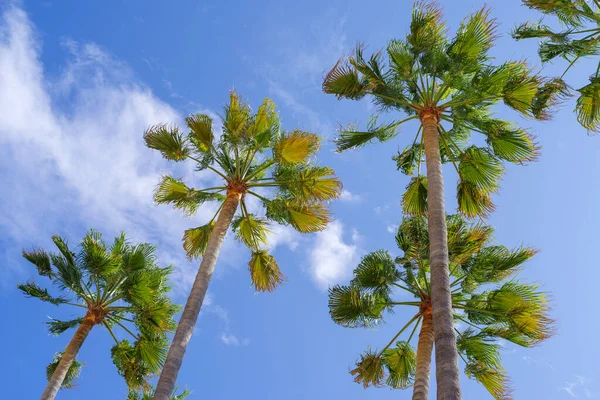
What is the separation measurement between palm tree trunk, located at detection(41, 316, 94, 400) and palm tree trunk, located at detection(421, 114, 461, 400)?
926 cm

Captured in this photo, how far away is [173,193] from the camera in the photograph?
13.7 metres

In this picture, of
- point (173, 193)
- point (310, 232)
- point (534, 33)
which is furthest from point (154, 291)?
point (534, 33)

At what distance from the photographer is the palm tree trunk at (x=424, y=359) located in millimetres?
9836

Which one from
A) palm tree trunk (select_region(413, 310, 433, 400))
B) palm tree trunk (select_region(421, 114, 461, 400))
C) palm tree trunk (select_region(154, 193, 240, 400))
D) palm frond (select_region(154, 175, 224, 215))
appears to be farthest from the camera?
palm frond (select_region(154, 175, 224, 215))

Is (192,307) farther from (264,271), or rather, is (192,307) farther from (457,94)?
(457,94)

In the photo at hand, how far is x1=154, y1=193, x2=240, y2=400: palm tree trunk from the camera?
29.8 feet

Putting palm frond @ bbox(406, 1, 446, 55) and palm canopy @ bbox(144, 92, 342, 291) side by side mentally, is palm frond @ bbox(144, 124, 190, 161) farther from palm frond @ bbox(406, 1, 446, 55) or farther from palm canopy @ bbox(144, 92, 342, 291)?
palm frond @ bbox(406, 1, 446, 55)

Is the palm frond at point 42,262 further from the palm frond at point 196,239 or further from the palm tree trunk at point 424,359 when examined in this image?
the palm tree trunk at point 424,359

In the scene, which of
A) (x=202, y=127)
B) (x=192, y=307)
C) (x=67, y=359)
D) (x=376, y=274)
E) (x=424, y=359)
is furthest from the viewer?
(x=67, y=359)

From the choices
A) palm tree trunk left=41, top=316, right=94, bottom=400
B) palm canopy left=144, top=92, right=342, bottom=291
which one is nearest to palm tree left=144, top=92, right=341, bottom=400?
palm canopy left=144, top=92, right=342, bottom=291

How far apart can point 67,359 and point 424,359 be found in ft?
27.5

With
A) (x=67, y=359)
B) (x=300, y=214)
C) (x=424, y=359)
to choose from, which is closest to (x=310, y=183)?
(x=300, y=214)

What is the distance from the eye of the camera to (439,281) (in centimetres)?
814

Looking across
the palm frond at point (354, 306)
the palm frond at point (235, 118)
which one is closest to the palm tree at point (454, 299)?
the palm frond at point (354, 306)
